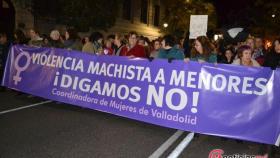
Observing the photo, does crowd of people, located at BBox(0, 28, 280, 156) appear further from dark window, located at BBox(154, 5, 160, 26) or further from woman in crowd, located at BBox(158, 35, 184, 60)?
dark window, located at BBox(154, 5, 160, 26)

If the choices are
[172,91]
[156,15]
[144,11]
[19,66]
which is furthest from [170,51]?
[156,15]

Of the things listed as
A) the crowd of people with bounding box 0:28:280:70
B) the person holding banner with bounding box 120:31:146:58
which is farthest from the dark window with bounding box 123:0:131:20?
the person holding banner with bounding box 120:31:146:58

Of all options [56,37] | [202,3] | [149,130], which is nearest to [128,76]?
[149,130]

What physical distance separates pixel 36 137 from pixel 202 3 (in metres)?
27.4

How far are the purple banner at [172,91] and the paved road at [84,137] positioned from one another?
9.3 inches

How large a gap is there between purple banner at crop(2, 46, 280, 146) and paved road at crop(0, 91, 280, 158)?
0.24 meters

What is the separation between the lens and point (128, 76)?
760 centimetres

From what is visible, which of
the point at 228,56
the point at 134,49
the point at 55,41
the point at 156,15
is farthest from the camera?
the point at 156,15

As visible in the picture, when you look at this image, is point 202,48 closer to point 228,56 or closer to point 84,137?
point 228,56

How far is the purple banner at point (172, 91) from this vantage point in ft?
20.0

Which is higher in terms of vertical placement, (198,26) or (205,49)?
(198,26)

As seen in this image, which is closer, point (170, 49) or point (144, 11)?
point (170, 49)

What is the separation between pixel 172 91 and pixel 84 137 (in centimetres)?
172

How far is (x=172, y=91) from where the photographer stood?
6.93 meters
